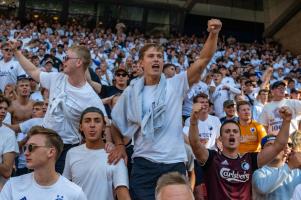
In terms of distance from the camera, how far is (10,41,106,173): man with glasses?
4.19 meters

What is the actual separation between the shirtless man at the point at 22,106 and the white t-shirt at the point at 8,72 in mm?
2146

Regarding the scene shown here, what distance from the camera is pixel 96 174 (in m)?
3.84

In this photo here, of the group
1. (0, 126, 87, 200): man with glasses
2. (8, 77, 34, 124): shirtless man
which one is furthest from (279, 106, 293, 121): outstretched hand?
(8, 77, 34, 124): shirtless man

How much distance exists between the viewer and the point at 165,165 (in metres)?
3.69

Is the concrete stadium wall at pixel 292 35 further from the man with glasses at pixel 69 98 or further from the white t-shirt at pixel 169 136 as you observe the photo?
the white t-shirt at pixel 169 136

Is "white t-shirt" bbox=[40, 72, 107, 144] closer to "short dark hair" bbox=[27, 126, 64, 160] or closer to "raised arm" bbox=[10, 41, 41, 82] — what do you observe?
"raised arm" bbox=[10, 41, 41, 82]

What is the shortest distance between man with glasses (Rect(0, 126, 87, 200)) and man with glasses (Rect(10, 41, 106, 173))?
0.74 m

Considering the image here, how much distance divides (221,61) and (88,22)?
9.40 metres

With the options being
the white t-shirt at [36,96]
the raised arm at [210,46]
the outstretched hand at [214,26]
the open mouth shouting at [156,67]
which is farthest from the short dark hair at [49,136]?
the white t-shirt at [36,96]

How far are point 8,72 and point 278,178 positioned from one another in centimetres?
598

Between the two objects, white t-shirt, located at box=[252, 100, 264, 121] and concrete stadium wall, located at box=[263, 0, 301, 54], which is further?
concrete stadium wall, located at box=[263, 0, 301, 54]

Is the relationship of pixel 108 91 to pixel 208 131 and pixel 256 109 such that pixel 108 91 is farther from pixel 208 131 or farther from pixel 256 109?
pixel 256 109

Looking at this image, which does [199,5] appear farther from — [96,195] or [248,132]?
[96,195]

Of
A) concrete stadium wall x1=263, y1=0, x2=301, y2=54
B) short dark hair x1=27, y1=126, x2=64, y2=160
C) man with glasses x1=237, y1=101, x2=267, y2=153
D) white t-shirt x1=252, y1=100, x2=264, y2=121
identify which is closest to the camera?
short dark hair x1=27, y1=126, x2=64, y2=160
